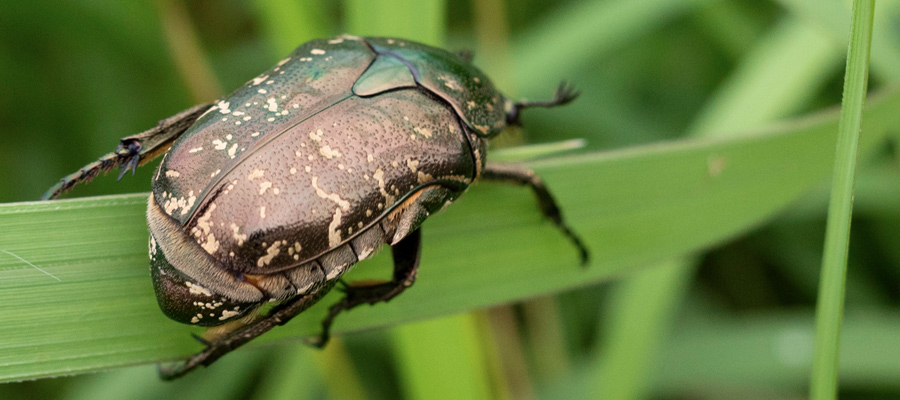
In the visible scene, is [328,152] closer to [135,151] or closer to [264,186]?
[264,186]

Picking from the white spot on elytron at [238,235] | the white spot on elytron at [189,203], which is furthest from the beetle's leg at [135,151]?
the white spot on elytron at [238,235]

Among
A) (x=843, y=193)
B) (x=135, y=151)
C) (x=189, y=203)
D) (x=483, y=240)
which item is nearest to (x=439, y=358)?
(x=483, y=240)

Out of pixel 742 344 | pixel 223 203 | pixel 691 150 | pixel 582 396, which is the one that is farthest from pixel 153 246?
pixel 742 344

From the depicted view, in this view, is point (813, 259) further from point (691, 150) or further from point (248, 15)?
point (248, 15)

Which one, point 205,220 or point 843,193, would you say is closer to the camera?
point 843,193

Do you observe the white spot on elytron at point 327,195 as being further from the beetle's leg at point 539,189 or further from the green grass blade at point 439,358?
the green grass blade at point 439,358

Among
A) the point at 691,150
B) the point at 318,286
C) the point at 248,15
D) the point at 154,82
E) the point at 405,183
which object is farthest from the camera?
the point at 248,15
